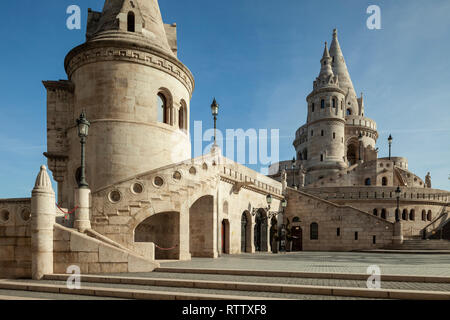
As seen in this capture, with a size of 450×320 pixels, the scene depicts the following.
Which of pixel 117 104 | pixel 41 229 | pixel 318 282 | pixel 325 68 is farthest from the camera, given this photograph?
pixel 325 68

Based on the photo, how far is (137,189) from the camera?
14.2 m

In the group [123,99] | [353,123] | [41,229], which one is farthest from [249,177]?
[353,123]

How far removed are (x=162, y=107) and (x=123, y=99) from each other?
267cm

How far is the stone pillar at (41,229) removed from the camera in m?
10.4

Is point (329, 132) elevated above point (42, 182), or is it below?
above

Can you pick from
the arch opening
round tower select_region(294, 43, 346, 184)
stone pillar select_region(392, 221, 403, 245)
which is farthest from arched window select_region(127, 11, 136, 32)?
round tower select_region(294, 43, 346, 184)

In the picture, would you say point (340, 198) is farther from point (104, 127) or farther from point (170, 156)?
point (104, 127)

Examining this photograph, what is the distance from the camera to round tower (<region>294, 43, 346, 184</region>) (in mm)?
56281

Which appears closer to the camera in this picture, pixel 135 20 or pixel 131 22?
pixel 135 20

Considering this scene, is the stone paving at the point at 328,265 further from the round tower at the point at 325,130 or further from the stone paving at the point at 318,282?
the round tower at the point at 325,130

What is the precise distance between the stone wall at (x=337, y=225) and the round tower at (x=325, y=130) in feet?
87.6

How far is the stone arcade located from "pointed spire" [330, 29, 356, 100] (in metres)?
41.8

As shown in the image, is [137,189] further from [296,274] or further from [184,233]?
[296,274]

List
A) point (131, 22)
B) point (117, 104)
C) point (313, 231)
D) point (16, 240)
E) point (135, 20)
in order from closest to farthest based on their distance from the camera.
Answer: point (16, 240) < point (117, 104) < point (135, 20) < point (131, 22) < point (313, 231)
